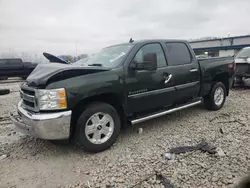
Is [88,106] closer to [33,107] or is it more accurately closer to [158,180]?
[33,107]

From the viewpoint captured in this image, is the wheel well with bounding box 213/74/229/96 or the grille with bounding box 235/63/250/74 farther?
the grille with bounding box 235/63/250/74

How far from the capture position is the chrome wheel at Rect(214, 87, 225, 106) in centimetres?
548

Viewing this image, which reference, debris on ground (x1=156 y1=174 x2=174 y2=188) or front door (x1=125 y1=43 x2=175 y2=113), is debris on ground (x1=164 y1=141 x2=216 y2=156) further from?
front door (x1=125 y1=43 x2=175 y2=113)

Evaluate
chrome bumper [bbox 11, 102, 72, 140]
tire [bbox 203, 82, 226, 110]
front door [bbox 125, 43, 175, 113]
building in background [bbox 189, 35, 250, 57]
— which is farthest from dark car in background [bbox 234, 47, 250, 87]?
building in background [bbox 189, 35, 250, 57]

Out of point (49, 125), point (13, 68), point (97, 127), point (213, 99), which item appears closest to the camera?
point (49, 125)

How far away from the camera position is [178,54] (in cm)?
462

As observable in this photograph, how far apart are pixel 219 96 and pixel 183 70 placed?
5.95ft

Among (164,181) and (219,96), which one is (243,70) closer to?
(219,96)

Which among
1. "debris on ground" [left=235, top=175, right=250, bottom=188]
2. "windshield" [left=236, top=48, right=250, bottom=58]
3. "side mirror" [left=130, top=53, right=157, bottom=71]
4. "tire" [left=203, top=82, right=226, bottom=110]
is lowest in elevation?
"debris on ground" [left=235, top=175, right=250, bottom=188]

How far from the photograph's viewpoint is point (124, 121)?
376cm

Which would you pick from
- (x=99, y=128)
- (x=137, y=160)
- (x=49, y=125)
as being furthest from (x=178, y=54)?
(x=49, y=125)

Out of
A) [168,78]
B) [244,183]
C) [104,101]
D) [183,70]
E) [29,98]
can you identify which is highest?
[183,70]

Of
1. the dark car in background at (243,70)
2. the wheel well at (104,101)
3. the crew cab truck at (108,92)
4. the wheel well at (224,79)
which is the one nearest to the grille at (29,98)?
the crew cab truck at (108,92)

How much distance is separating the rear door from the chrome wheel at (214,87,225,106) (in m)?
0.87
